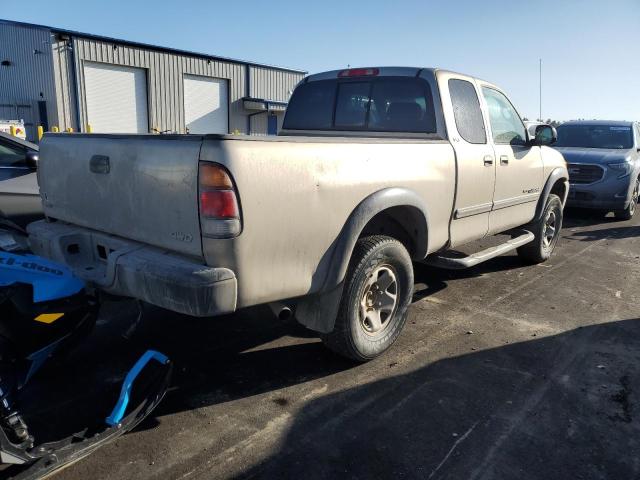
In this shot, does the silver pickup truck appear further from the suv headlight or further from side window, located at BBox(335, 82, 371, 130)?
the suv headlight

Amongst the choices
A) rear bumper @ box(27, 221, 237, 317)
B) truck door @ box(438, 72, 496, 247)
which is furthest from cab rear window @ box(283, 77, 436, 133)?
rear bumper @ box(27, 221, 237, 317)

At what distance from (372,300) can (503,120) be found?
2.67 metres

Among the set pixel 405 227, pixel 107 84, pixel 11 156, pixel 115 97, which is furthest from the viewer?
pixel 115 97

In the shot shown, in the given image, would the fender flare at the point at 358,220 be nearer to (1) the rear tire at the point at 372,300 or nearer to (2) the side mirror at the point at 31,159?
(1) the rear tire at the point at 372,300

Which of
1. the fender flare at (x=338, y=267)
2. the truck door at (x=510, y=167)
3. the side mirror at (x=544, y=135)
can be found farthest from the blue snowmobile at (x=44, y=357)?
the side mirror at (x=544, y=135)

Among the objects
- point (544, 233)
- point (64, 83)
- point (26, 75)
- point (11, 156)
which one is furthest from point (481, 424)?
point (26, 75)

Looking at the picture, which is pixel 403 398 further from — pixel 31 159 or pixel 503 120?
pixel 31 159

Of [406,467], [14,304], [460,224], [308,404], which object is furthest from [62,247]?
[460,224]

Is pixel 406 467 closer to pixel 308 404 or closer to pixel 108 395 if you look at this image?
pixel 308 404

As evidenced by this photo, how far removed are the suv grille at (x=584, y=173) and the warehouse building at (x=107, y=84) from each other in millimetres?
14903

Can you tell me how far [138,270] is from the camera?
2793mm

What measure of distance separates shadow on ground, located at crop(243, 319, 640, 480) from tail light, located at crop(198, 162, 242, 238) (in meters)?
1.17

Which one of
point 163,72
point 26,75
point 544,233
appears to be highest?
point 163,72

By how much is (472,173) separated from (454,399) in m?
1.95
